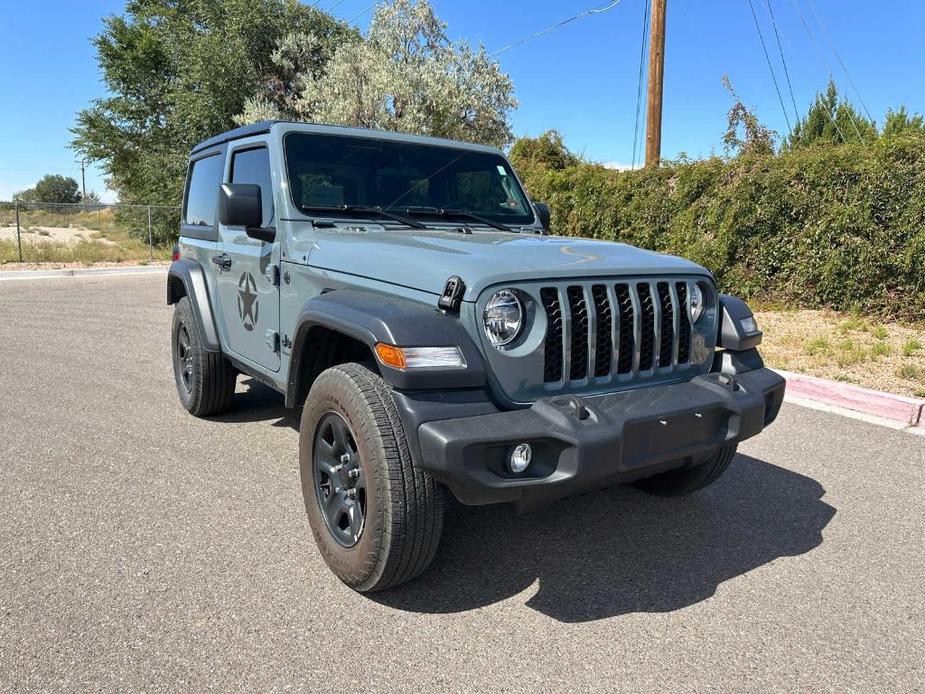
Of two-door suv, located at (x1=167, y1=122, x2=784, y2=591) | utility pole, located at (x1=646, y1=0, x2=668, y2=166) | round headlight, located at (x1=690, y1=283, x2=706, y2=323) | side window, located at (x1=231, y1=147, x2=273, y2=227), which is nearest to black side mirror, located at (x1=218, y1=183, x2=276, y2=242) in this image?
two-door suv, located at (x1=167, y1=122, x2=784, y2=591)

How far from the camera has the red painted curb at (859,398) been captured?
17.6 ft

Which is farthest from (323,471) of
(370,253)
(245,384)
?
(245,384)

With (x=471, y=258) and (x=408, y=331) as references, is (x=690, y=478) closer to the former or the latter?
(x=471, y=258)

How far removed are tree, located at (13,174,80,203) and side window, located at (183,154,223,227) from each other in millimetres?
74516

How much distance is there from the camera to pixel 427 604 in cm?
277

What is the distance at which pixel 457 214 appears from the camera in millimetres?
3967

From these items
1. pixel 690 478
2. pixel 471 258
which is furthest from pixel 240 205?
pixel 690 478

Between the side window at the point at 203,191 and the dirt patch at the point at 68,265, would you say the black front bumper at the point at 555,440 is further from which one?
the dirt patch at the point at 68,265

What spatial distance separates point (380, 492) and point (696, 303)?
65.3 inches

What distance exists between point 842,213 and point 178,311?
7894 millimetres

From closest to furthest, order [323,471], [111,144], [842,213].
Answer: [323,471], [842,213], [111,144]

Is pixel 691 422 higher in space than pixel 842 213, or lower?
lower

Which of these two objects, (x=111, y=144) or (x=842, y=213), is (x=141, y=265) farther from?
(x=842, y=213)

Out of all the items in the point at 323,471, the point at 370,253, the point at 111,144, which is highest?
the point at 111,144
